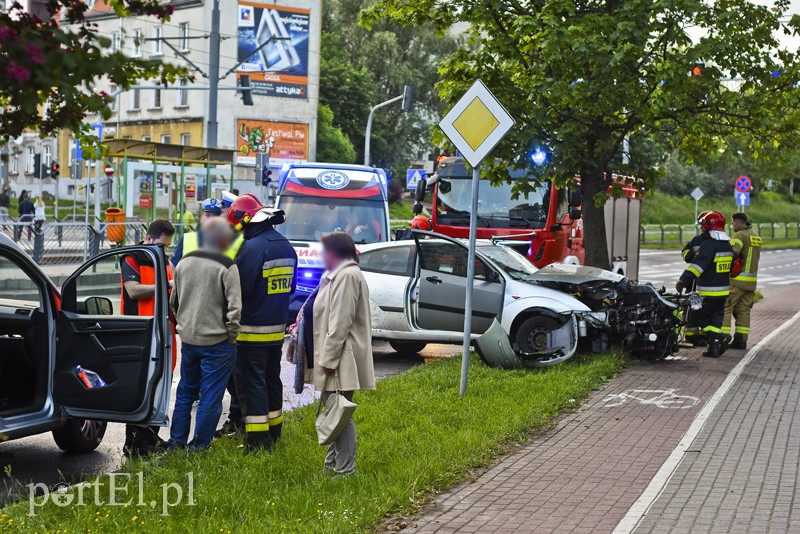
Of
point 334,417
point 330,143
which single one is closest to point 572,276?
point 334,417

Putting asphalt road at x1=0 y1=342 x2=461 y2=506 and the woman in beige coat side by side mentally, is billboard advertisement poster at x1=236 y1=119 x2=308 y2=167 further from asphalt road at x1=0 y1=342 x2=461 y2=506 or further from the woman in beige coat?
the woman in beige coat

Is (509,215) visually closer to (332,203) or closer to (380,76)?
(332,203)

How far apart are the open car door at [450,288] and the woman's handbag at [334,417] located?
6.02m

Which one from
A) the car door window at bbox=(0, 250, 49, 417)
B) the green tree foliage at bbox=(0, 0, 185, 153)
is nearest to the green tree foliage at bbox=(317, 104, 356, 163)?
the car door window at bbox=(0, 250, 49, 417)

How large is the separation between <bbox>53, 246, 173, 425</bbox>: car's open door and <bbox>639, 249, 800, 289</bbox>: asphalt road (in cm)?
2151

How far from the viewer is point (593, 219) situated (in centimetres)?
1686

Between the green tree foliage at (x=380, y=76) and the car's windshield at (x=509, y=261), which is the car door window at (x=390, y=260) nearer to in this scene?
the car's windshield at (x=509, y=261)

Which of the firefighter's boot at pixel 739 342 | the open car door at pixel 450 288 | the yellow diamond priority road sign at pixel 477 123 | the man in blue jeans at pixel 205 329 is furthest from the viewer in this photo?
the firefighter's boot at pixel 739 342

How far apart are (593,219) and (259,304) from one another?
1018 centimetres

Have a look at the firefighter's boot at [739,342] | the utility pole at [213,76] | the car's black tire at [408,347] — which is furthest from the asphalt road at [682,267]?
the car's black tire at [408,347]

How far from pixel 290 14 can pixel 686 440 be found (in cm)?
5314

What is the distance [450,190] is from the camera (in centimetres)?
2038

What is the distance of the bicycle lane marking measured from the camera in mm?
6203

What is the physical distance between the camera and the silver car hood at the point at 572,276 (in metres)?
12.9
